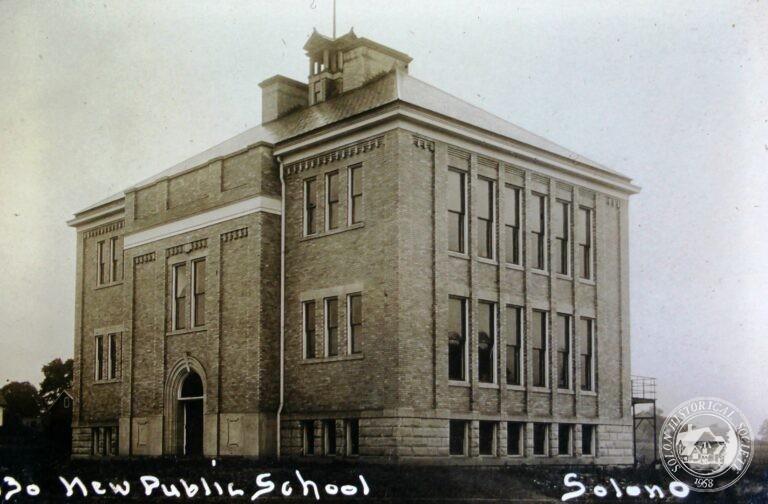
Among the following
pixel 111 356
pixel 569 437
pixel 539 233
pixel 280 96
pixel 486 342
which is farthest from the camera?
pixel 280 96

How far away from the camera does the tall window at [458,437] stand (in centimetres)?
2661

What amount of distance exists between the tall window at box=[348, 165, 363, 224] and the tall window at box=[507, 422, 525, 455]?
748 centimetres

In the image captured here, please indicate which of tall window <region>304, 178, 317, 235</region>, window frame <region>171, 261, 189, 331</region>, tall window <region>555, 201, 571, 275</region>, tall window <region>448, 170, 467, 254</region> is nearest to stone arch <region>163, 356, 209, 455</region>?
window frame <region>171, 261, 189, 331</region>

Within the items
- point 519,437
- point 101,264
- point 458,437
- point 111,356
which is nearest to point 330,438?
point 458,437

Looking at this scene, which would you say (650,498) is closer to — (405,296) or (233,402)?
(405,296)

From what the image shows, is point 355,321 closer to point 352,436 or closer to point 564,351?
point 352,436

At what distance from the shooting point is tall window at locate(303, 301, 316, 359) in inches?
1113

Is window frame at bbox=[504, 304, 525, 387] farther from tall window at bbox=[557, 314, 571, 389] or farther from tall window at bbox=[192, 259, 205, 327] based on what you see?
tall window at bbox=[192, 259, 205, 327]

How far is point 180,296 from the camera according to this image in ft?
105

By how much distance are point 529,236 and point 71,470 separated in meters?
14.4

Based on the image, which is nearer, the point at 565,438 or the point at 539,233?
the point at 539,233

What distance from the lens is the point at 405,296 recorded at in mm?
25625

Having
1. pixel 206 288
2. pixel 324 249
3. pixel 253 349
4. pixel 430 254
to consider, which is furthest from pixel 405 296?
pixel 206 288

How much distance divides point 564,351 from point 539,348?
49.5 inches
